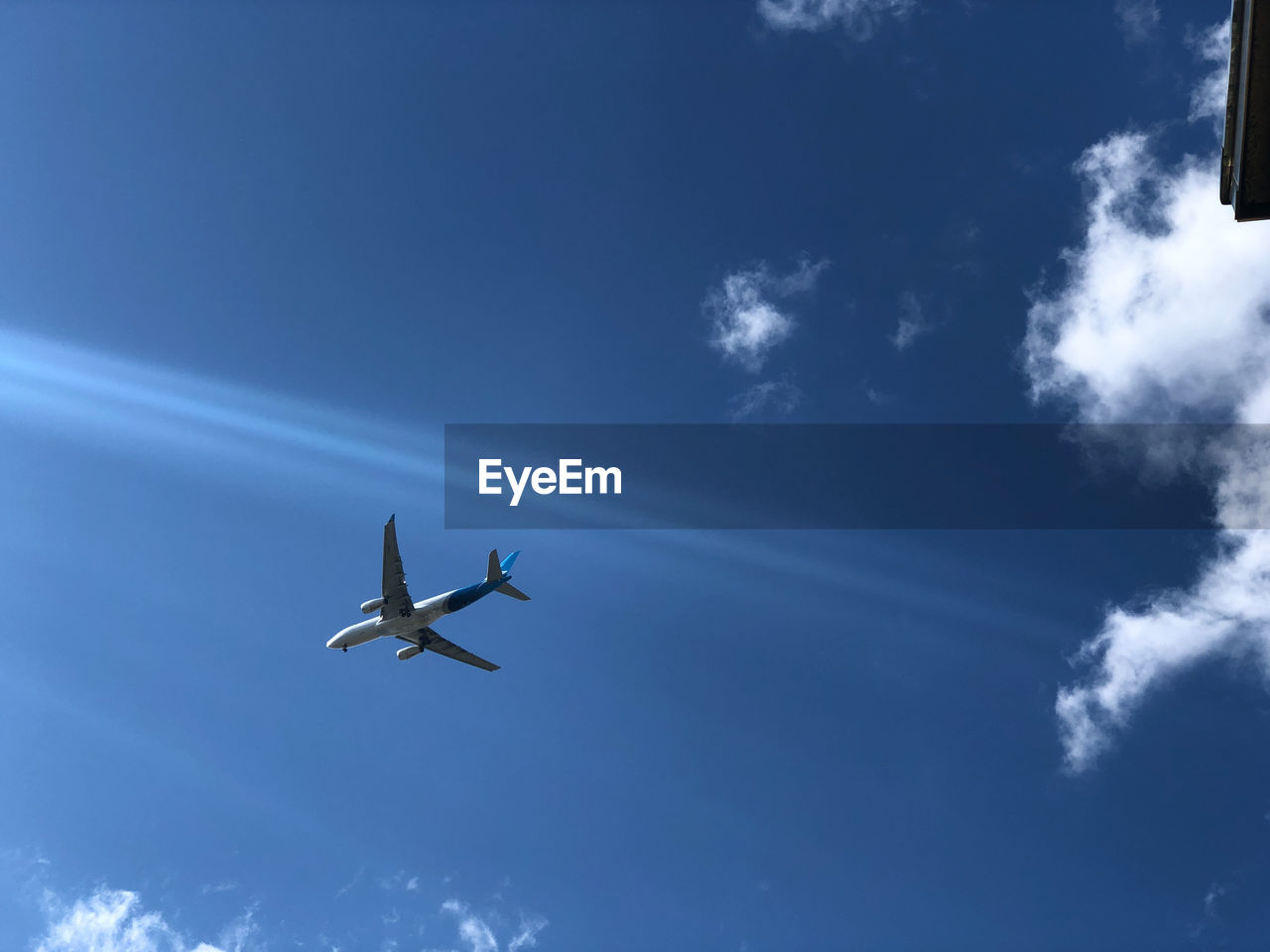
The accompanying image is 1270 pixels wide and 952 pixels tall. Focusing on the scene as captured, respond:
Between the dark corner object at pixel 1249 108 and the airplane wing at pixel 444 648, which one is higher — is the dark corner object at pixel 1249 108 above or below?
above

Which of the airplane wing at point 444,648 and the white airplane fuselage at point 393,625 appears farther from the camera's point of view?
the airplane wing at point 444,648

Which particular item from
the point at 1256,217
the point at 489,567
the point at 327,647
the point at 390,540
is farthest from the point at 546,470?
the point at 1256,217

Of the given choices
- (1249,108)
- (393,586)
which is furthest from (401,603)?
(1249,108)

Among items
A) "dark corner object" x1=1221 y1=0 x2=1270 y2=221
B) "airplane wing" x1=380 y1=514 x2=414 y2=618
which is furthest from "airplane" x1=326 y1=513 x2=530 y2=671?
"dark corner object" x1=1221 y1=0 x2=1270 y2=221

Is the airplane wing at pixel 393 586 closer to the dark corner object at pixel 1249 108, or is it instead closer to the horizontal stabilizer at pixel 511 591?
the horizontal stabilizer at pixel 511 591

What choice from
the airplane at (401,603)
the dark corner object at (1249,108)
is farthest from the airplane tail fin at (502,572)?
the dark corner object at (1249,108)

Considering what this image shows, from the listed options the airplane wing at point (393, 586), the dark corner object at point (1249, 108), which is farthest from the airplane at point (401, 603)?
the dark corner object at point (1249, 108)

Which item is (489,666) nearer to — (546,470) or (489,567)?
(489,567)
